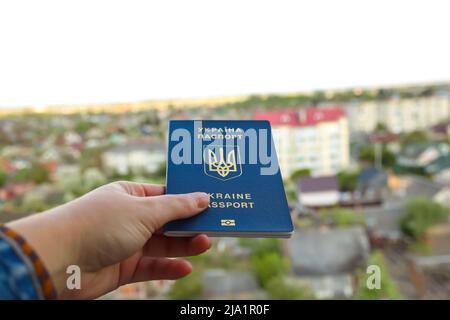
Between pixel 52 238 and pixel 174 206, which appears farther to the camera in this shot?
pixel 174 206

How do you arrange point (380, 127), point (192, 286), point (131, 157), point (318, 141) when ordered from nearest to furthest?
1. point (192, 286)
2. point (318, 141)
3. point (131, 157)
4. point (380, 127)

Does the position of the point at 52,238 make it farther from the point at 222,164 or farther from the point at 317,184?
the point at 317,184

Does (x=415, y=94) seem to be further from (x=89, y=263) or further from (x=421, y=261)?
(x=89, y=263)

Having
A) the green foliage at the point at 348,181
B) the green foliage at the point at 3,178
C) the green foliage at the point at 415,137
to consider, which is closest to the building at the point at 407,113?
the green foliage at the point at 415,137

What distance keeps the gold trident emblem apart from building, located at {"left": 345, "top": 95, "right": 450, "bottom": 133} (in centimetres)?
983

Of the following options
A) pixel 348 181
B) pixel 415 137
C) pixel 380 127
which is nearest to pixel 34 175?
pixel 348 181

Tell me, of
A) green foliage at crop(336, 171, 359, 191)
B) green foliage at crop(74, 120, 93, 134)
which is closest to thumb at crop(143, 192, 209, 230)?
green foliage at crop(74, 120, 93, 134)

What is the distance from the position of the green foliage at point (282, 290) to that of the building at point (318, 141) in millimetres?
2281

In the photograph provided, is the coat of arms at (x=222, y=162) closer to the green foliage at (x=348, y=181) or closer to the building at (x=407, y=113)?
the green foliage at (x=348, y=181)

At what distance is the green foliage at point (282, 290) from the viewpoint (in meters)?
2.77

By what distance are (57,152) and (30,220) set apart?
793 cm

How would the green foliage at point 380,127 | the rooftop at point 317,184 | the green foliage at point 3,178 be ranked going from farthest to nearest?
the green foliage at point 380,127 → the rooftop at point 317,184 → the green foliage at point 3,178

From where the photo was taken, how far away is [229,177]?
0.59m

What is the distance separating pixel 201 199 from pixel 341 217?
5.59 meters
